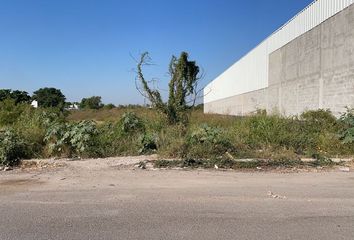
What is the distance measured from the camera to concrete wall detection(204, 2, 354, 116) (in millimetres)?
22719

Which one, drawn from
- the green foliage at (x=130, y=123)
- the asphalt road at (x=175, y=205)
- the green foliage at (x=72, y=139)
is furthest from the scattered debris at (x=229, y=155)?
the green foliage at (x=72, y=139)

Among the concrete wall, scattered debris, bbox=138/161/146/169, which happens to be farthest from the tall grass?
the concrete wall

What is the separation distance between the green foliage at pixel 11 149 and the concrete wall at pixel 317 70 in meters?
12.3

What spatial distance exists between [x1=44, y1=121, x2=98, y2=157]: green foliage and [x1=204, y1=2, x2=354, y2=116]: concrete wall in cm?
1057

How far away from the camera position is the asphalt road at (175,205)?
5.67 m

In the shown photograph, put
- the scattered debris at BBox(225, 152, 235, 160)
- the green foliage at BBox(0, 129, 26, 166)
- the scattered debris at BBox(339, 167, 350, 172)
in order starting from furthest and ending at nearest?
1. the scattered debris at BBox(225, 152, 235, 160)
2. the green foliage at BBox(0, 129, 26, 166)
3. the scattered debris at BBox(339, 167, 350, 172)

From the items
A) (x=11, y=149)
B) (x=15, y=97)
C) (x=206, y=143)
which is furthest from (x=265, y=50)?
(x=11, y=149)

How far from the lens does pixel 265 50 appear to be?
151 ft

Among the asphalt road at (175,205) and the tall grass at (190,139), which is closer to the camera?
the asphalt road at (175,205)

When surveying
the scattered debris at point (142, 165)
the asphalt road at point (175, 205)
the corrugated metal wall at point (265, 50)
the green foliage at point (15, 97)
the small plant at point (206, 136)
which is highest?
the corrugated metal wall at point (265, 50)

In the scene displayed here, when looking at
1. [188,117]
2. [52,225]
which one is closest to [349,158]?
[188,117]

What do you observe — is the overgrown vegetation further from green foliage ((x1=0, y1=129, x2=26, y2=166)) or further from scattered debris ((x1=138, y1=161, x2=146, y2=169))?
scattered debris ((x1=138, y1=161, x2=146, y2=169))

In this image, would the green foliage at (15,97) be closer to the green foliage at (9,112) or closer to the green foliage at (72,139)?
the green foliage at (9,112)

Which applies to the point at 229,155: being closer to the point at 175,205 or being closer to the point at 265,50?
the point at 175,205
